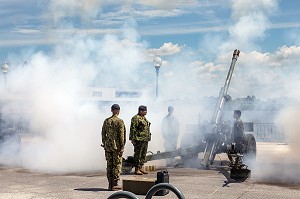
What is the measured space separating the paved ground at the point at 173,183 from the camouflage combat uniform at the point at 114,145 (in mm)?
389

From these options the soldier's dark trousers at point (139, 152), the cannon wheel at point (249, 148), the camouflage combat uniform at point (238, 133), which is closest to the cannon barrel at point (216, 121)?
the camouflage combat uniform at point (238, 133)

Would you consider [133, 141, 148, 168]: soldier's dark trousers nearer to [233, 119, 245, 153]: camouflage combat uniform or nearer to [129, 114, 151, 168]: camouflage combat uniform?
[129, 114, 151, 168]: camouflage combat uniform

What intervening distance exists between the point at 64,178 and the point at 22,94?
773 centimetres

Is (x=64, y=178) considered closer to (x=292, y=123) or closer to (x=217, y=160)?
(x=217, y=160)

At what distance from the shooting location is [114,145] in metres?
10.0

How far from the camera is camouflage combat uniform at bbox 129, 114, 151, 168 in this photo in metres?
11.8

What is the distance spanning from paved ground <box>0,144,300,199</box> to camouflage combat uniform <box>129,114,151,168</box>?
59 cm

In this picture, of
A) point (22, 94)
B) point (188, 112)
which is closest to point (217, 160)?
point (188, 112)

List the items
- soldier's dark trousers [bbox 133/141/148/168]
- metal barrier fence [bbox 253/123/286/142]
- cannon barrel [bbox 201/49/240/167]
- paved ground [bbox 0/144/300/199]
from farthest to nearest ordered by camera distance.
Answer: metal barrier fence [bbox 253/123/286/142] → cannon barrel [bbox 201/49/240/167] → soldier's dark trousers [bbox 133/141/148/168] → paved ground [bbox 0/144/300/199]

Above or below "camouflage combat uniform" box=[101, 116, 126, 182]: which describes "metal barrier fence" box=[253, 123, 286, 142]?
above

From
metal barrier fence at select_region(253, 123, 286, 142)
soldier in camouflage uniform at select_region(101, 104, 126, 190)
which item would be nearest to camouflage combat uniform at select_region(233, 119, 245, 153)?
soldier in camouflage uniform at select_region(101, 104, 126, 190)

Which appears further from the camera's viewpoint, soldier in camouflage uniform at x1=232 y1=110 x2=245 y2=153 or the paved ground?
soldier in camouflage uniform at x1=232 y1=110 x2=245 y2=153

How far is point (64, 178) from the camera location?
11.9 meters

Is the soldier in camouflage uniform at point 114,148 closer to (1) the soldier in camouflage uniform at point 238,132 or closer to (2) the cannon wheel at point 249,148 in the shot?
(1) the soldier in camouflage uniform at point 238,132
